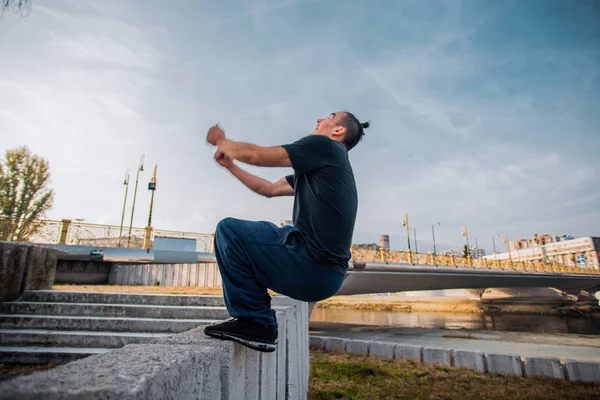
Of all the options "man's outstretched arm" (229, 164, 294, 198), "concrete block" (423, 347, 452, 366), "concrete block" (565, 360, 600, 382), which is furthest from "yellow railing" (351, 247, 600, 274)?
"man's outstretched arm" (229, 164, 294, 198)

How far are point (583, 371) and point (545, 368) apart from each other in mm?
624

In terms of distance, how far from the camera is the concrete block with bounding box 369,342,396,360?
8.84 m

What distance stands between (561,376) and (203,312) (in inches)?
298

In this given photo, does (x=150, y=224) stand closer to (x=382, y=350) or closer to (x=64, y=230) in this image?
(x=64, y=230)

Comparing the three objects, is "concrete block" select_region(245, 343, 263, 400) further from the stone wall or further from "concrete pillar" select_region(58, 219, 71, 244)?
"concrete pillar" select_region(58, 219, 71, 244)

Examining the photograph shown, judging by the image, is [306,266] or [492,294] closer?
[306,266]

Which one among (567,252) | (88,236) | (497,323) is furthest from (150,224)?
(567,252)

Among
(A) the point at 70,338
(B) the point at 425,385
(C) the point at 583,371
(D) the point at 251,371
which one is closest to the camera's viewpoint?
(D) the point at 251,371

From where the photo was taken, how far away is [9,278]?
499 cm

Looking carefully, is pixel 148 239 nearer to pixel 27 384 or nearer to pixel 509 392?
pixel 509 392

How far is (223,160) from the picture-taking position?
2473 millimetres

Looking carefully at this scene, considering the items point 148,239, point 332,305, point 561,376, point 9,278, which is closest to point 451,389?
point 561,376

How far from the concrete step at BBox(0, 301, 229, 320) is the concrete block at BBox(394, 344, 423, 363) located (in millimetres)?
6203

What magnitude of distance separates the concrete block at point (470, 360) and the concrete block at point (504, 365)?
15 centimetres
